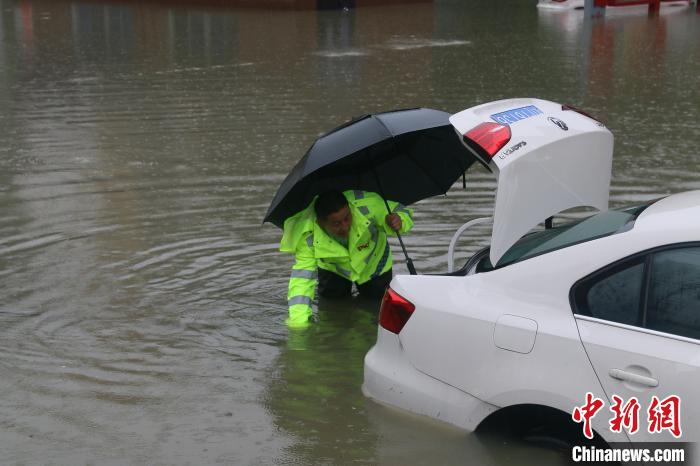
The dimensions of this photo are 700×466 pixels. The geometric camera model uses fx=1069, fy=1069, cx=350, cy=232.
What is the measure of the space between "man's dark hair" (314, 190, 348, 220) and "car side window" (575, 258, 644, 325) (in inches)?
96.5

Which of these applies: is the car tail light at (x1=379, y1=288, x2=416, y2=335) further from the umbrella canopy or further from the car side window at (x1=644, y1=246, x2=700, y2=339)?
the umbrella canopy

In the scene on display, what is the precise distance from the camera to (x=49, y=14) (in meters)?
36.1

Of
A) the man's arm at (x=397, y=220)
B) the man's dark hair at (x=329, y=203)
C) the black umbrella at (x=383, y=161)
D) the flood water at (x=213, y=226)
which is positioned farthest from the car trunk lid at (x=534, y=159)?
the man's arm at (x=397, y=220)

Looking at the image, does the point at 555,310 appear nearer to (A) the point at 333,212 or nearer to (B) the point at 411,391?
(B) the point at 411,391

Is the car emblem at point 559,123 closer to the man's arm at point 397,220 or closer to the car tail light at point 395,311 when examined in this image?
the car tail light at point 395,311

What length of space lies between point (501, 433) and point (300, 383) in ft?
5.34

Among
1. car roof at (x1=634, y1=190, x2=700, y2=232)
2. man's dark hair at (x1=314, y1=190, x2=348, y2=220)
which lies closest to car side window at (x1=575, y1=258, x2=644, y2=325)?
car roof at (x1=634, y1=190, x2=700, y2=232)

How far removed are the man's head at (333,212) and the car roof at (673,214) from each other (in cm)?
230

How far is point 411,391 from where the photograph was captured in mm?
4938

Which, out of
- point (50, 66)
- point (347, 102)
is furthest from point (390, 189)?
point (50, 66)

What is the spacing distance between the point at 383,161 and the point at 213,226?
2.56 metres

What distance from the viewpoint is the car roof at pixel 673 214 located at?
4.24m

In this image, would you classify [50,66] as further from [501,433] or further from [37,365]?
[501,433]

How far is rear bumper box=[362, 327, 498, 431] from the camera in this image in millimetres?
4699
